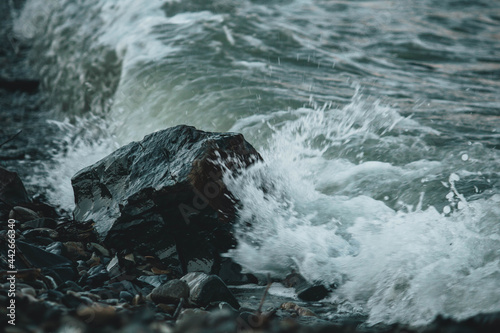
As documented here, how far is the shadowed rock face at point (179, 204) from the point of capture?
3.09m

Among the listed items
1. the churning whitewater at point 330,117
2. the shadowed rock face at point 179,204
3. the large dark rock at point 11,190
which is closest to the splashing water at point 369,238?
the churning whitewater at point 330,117

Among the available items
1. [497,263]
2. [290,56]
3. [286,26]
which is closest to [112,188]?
[497,263]

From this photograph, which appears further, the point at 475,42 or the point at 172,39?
the point at 475,42

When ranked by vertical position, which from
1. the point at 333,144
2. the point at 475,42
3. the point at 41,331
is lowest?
the point at 475,42

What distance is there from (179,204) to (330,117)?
2.51 meters

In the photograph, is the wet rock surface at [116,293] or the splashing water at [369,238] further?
the splashing water at [369,238]

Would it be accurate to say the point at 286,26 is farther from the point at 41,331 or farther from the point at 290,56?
the point at 41,331

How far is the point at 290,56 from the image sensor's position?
7.24 m

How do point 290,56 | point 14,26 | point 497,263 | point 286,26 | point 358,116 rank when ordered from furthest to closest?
1. point 14,26
2. point 286,26
3. point 290,56
4. point 358,116
5. point 497,263

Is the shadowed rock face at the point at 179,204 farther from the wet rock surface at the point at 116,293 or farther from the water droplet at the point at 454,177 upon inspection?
the water droplet at the point at 454,177

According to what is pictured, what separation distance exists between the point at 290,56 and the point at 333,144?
Result: 2.84m

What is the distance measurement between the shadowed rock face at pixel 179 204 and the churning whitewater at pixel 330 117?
0.13m

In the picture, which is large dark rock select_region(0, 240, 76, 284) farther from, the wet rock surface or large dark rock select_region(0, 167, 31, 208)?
large dark rock select_region(0, 167, 31, 208)

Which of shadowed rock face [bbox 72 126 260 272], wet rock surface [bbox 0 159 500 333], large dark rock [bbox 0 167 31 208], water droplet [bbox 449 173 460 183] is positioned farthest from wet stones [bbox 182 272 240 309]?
water droplet [bbox 449 173 460 183]
